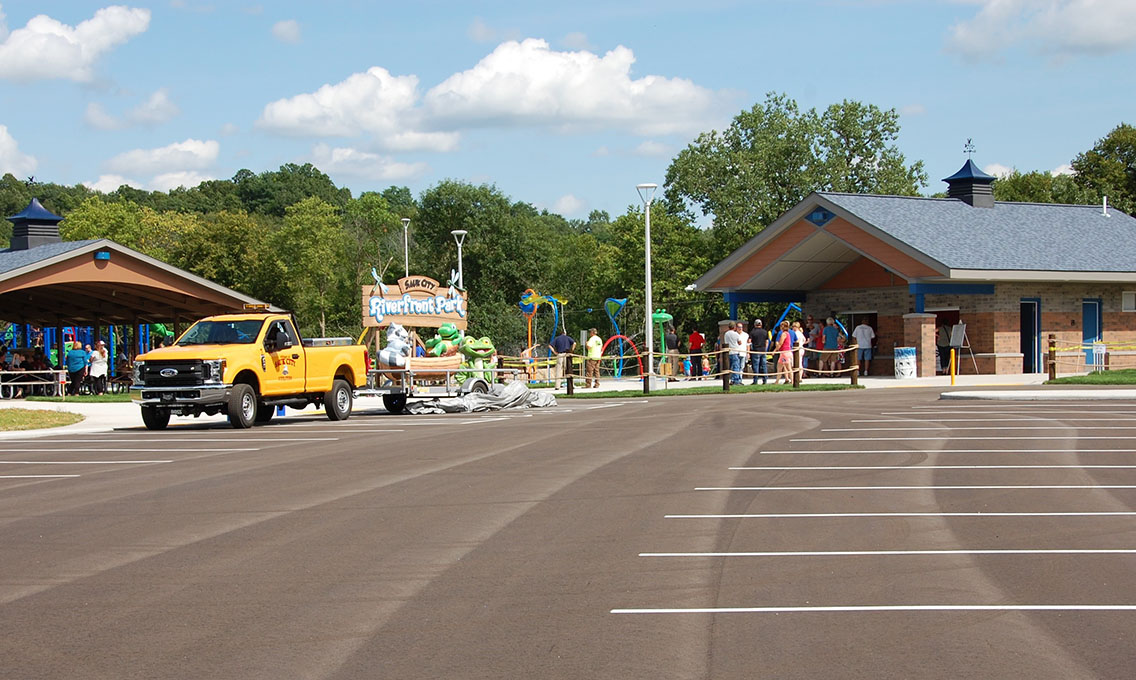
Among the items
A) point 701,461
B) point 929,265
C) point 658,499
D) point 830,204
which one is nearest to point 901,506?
point 658,499

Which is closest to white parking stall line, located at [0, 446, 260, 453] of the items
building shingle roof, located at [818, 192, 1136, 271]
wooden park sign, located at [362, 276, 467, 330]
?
wooden park sign, located at [362, 276, 467, 330]

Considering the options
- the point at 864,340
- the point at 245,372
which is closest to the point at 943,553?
the point at 245,372

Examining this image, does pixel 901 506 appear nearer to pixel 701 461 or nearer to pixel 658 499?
pixel 658 499

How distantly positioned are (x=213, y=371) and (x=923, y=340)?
22.6 m

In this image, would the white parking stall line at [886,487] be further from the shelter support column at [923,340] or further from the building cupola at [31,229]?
the building cupola at [31,229]

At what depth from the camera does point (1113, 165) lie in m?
67.4

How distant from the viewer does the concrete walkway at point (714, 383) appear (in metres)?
24.3

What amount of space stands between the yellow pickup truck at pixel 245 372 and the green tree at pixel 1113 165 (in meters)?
53.0

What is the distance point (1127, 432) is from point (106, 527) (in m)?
14.6

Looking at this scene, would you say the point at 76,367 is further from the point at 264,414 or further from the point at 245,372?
the point at 245,372

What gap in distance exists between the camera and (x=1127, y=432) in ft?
59.3

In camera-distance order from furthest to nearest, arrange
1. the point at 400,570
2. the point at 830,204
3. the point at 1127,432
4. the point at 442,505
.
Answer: the point at 830,204, the point at 1127,432, the point at 442,505, the point at 400,570

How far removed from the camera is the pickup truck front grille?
22594 mm

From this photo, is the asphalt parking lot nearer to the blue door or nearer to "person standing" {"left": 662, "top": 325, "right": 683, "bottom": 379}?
the blue door
